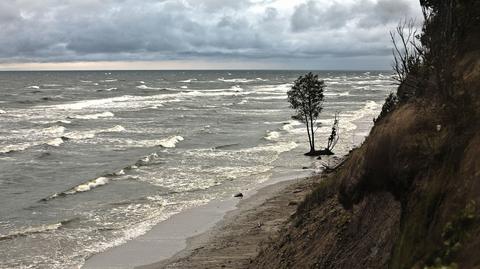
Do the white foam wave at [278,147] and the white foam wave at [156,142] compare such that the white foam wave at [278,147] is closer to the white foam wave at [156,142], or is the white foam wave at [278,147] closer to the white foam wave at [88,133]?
the white foam wave at [156,142]

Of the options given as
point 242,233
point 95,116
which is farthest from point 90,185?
point 95,116

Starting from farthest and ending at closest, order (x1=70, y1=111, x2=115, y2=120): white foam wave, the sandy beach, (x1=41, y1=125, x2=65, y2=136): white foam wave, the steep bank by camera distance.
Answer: (x1=70, y1=111, x2=115, y2=120): white foam wave < (x1=41, y1=125, x2=65, y2=136): white foam wave < the sandy beach < the steep bank

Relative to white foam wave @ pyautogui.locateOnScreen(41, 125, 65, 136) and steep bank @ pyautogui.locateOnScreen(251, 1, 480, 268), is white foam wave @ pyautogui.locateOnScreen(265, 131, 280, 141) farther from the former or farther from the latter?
steep bank @ pyautogui.locateOnScreen(251, 1, 480, 268)

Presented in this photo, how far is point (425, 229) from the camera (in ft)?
23.4

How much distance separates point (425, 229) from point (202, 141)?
135ft

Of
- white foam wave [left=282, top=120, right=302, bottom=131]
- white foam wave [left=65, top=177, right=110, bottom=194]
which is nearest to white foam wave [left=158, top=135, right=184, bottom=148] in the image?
white foam wave [left=282, top=120, right=302, bottom=131]

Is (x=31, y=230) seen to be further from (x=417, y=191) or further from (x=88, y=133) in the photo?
(x=88, y=133)

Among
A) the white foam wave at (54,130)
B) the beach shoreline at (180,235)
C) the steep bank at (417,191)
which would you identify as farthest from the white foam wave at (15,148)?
the steep bank at (417,191)

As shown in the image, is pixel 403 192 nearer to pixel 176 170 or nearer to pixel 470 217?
pixel 470 217

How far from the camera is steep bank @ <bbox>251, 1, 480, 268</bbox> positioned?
6.53m

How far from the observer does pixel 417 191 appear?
27.0 ft

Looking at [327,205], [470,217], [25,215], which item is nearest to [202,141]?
[25,215]

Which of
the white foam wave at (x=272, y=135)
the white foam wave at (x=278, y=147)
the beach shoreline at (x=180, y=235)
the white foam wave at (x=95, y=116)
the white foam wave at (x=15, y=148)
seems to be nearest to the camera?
the beach shoreline at (x=180, y=235)

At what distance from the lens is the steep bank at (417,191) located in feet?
21.4
